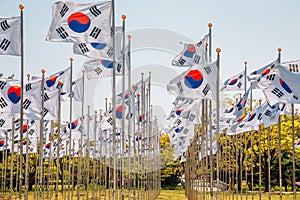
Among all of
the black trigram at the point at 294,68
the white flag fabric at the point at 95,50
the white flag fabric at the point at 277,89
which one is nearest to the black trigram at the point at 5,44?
the white flag fabric at the point at 95,50

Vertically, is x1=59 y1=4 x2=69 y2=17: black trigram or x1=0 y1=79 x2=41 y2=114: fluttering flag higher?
x1=59 y1=4 x2=69 y2=17: black trigram

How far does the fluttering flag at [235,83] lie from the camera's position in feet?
74.7

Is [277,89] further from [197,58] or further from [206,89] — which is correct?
[197,58]

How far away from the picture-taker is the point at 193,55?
21.5 metres

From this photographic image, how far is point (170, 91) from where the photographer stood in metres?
16.8

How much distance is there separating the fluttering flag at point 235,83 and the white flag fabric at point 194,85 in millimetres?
5916

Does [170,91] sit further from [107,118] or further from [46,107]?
[107,118]

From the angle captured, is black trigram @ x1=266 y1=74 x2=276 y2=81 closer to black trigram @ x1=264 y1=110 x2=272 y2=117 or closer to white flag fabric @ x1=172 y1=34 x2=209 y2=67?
black trigram @ x1=264 y1=110 x2=272 y2=117

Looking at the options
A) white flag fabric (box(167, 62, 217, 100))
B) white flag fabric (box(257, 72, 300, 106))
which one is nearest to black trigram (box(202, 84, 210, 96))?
white flag fabric (box(167, 62, 217, 100))

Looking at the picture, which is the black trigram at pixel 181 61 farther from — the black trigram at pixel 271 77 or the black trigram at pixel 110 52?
the black trigram at pixel 271 77

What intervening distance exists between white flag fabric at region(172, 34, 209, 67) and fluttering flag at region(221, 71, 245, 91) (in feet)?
7.03

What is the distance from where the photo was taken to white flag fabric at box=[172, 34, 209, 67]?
2073cm

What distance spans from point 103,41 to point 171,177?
53077 millimetres

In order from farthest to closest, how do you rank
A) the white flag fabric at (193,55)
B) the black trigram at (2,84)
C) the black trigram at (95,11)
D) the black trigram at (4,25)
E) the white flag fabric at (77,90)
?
the white flag fabric at (77,90) < the white flag fabric at (193,55) < the black trigram at (2,84) < the black trigram at (95,11) < the black trigram at (4,25)
